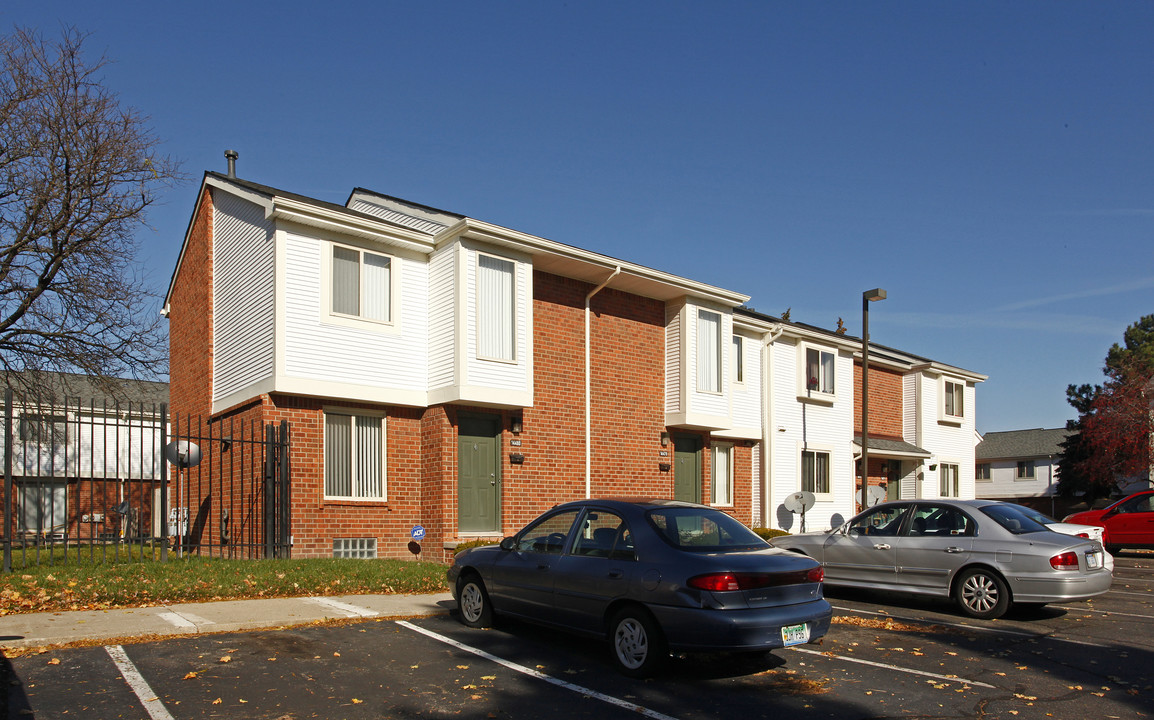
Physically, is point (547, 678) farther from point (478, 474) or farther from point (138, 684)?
point (478, 474)

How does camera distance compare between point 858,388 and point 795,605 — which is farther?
point 858,388

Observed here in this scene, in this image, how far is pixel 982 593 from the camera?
425 inches

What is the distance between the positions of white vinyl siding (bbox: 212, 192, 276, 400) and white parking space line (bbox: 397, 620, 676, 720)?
23.4 feet

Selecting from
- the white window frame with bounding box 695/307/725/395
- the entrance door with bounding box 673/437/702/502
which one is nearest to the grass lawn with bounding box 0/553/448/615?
the entrance door with bounding box 673/437/702/502

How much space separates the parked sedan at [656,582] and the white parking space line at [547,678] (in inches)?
22.4

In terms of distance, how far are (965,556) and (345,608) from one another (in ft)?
25.1

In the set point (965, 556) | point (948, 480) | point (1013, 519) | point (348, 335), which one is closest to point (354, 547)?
point (348, 335)

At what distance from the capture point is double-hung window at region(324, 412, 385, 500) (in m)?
14.9

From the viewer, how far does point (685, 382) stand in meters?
19.2

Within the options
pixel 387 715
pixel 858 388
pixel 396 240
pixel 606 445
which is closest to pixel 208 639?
pixel 387 715

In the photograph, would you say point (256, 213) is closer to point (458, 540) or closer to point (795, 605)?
point (458, 540)

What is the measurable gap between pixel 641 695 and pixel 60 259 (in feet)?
63.1

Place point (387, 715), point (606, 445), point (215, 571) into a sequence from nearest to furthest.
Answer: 1. point (387, 715)
2. point (215, 571)
3. point (606, 445)

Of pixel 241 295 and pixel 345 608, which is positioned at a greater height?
pixel 241 295
